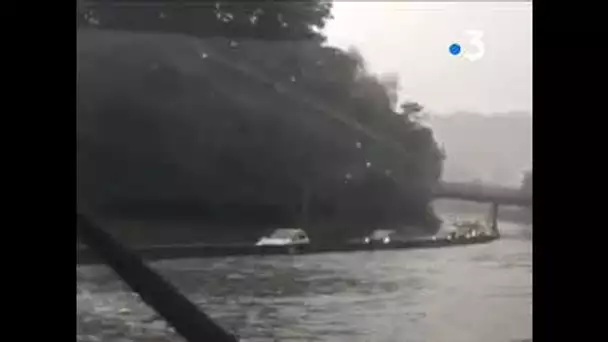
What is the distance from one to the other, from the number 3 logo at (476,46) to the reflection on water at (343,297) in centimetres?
26

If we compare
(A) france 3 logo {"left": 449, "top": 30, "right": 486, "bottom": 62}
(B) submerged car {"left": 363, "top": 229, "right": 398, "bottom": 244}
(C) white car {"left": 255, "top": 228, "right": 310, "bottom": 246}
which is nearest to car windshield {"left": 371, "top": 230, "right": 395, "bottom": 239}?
(B) submerged car {"left": 363, "top": 229, "right": 398, "bottom": 244}

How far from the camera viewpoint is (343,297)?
3.09 feet

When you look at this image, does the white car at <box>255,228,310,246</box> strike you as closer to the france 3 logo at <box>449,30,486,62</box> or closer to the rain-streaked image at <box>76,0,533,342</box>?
the rain-streaked image at <box>76,0,533,342</box>

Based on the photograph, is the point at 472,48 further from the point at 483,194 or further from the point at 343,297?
the point at 343,297

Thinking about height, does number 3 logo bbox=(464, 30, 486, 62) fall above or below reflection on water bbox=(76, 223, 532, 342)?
above

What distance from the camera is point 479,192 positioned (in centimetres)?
96

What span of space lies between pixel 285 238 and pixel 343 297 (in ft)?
0.39

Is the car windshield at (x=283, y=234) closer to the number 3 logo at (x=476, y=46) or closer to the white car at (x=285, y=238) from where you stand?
the white car at (x=285, y=238)

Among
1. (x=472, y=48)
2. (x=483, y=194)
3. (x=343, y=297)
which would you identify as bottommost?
(x=343, y=297)

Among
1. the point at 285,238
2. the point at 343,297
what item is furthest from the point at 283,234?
the point at 343,297

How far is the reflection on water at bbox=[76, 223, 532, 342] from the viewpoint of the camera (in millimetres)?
922
